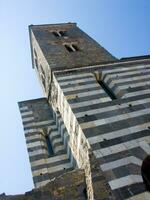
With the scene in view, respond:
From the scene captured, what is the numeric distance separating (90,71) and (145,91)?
91.4 inches

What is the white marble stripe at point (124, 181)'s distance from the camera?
6816mm

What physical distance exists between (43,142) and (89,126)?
3.90 metres

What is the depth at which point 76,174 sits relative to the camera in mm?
8070

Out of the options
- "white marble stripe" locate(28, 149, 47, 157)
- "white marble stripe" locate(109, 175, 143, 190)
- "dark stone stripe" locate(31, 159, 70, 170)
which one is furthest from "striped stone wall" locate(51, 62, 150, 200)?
"white marble stripe" locate(28, 149, 47, 157)

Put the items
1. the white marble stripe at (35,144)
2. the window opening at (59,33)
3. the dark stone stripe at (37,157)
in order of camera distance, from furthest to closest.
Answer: the window opening at (59,33), the white marble stripe at (35,144), the dark stone stripe at (37,157)

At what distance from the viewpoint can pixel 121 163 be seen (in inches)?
290

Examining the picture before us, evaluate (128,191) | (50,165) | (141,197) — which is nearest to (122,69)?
(50,165)

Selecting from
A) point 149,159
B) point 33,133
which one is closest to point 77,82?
point 33,133

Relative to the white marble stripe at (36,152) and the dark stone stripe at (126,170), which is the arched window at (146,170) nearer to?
the dark stone stripe at (126,170)

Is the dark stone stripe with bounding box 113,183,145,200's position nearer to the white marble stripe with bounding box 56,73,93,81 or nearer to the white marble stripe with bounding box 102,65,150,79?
the white marble stripe with bounding box 56,73,93,81

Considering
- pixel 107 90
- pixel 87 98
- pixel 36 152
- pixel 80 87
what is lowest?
pixel 36 152

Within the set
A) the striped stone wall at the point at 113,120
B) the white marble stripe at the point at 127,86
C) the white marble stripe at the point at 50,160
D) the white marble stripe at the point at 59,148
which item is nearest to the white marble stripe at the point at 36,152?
the white marble stripe at the point at 50,160

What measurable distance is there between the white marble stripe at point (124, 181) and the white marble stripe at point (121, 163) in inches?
15.4

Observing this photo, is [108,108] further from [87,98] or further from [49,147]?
[49,147]
